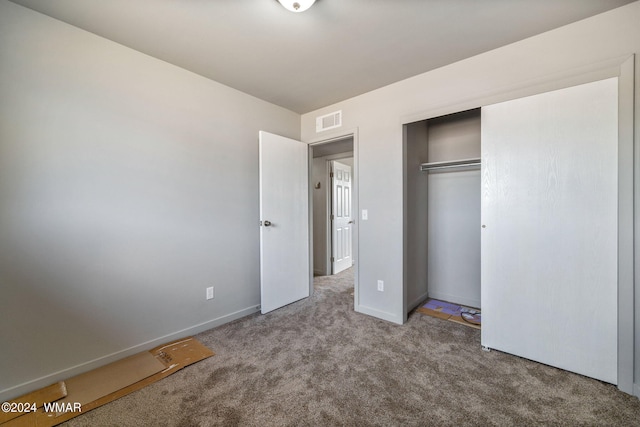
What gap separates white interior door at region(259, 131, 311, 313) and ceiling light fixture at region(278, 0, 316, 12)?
57.4 inches

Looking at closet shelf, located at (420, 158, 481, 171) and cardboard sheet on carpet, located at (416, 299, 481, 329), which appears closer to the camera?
cardboard sheet on carpet, located at (416, 299, 481, 329)

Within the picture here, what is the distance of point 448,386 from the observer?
67.7 inches

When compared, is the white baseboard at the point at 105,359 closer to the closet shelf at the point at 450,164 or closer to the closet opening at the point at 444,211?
the closet opening at the point at 444,211

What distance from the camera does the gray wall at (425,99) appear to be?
1.72m

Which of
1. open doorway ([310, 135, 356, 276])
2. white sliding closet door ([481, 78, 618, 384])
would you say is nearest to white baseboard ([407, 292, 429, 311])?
white sliding closet door ([481, 78, 618, 384])

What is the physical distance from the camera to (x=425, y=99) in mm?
2486

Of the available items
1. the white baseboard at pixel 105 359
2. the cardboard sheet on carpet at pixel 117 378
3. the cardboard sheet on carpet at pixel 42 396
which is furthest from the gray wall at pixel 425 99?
the cardboard sheet on carpet at pixel 42 396

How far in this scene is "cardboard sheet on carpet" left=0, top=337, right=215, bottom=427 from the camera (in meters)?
1.49

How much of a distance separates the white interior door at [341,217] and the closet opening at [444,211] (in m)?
1.49

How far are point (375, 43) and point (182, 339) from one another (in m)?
2.95

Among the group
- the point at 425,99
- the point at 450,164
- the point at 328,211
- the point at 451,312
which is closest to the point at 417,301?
the point at 451,312

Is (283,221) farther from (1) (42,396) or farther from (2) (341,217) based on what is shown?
(1) (42,396)

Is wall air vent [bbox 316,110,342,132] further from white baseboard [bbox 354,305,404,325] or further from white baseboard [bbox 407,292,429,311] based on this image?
white baseboard [bbox 407,292,429,311]

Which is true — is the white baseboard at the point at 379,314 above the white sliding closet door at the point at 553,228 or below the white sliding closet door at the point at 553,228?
below
